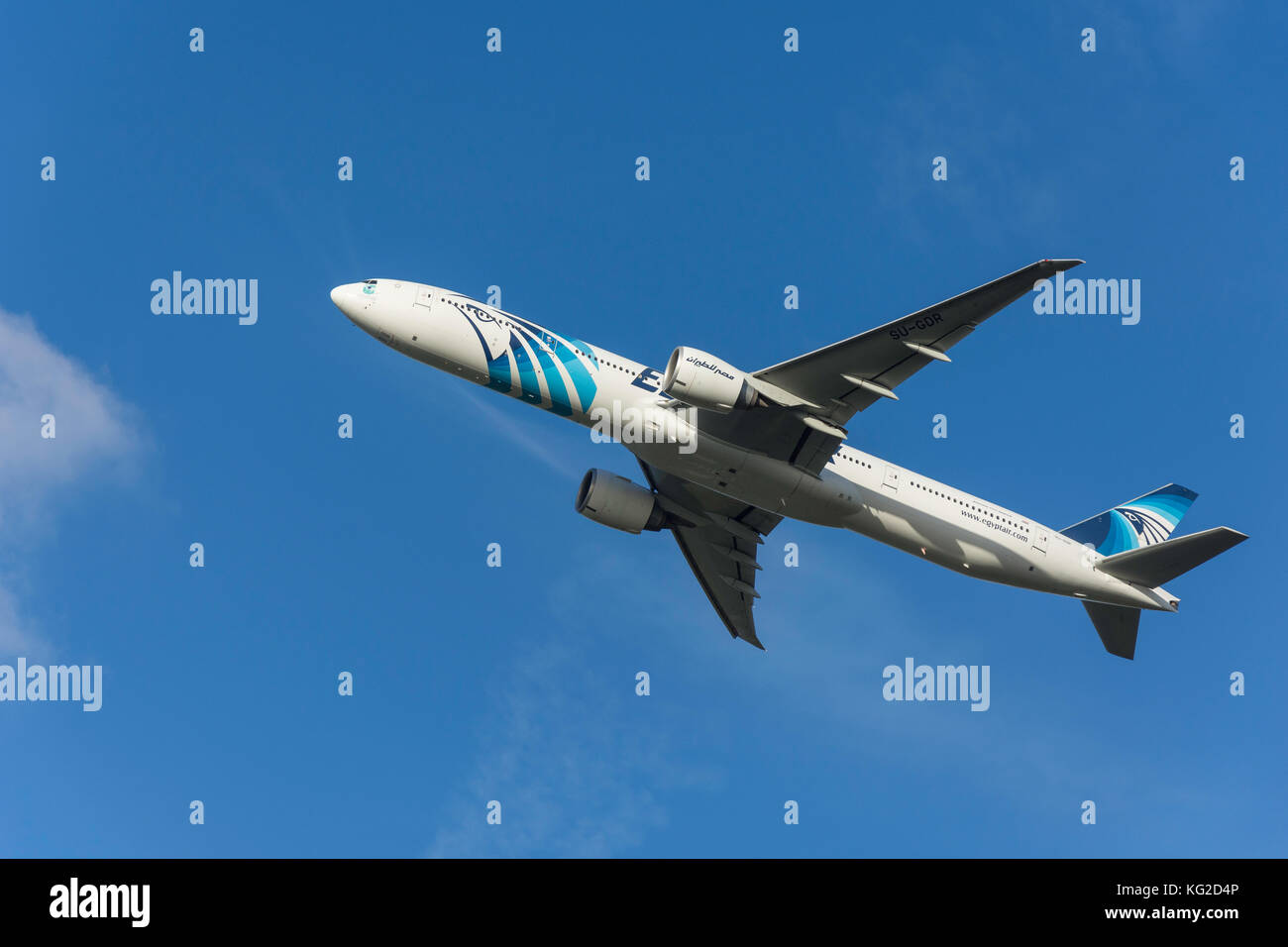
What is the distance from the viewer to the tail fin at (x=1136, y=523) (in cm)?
4091

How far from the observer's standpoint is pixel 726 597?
44062 millimetres

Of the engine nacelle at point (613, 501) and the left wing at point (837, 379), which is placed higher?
the left wing at point (837, 379)

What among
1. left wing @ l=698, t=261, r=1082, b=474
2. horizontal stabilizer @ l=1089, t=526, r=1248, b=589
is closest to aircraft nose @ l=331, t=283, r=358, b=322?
left wing @ l=698, t=261, r=1082, b=474

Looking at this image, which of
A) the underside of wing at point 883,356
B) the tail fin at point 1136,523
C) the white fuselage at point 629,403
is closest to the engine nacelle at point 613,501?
the white fuselage at point 629,403

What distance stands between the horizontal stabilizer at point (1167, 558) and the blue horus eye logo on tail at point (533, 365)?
64.4 feet

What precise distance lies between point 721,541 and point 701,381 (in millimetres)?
13129

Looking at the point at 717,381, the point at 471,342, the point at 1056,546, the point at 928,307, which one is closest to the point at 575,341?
the point at 471,342

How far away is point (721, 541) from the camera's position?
43312 mm

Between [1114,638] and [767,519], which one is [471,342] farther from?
[1114,638]

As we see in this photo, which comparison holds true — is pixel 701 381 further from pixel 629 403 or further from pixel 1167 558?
pixel 1167 558

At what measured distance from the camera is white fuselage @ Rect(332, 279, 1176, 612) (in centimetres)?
3375

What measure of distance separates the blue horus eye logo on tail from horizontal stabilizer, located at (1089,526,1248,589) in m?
19.6

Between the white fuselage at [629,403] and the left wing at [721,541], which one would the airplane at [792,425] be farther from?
the left wing at [721,541]

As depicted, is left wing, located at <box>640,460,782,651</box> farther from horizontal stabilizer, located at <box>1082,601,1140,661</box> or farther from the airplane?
horizontal stabilizer, located at <box>1082,601,1140,661</box>
